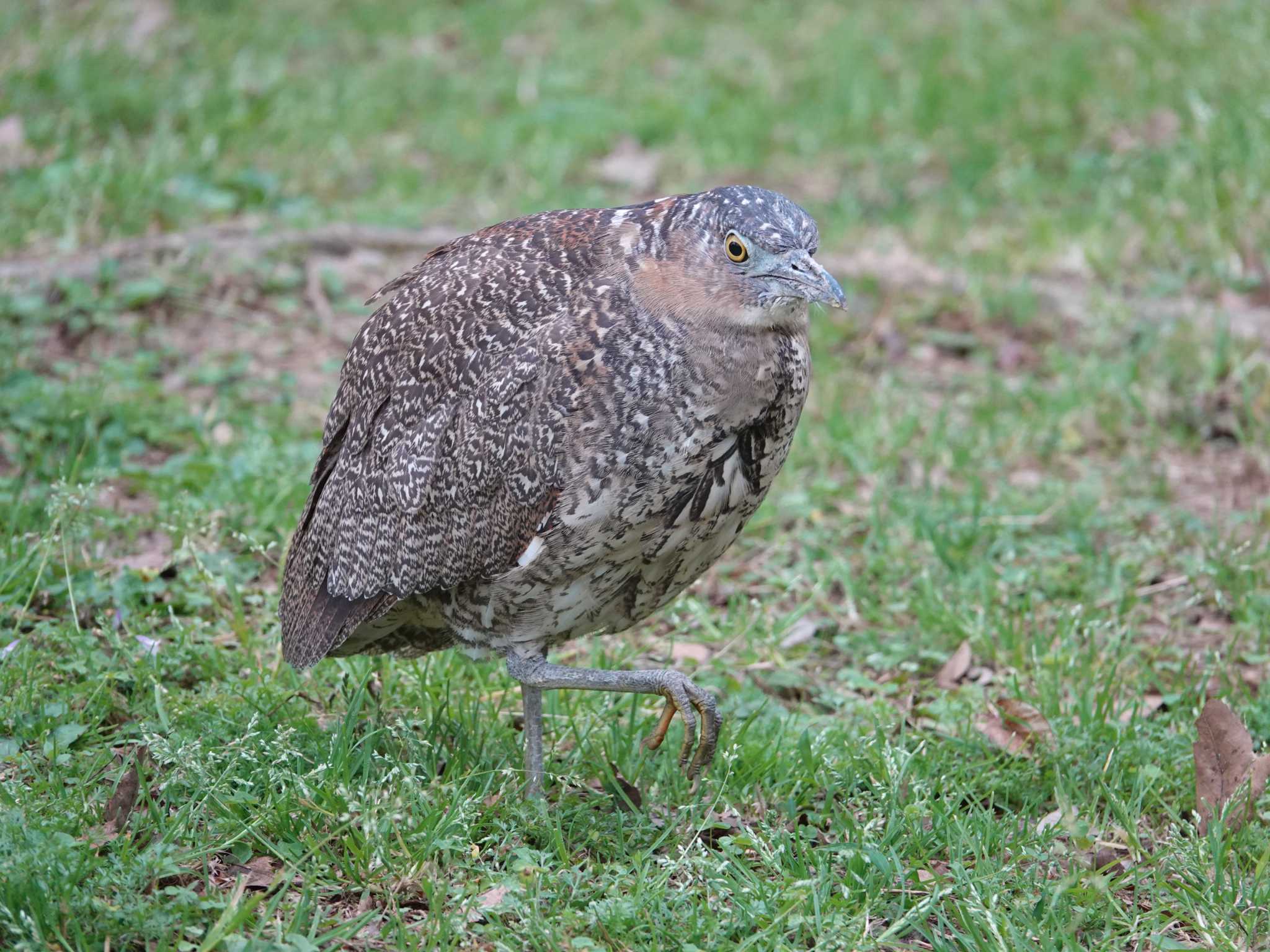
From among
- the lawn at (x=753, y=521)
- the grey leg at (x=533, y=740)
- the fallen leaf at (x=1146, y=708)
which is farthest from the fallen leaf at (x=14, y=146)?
the fallen leaf at (x=1146, y=708)

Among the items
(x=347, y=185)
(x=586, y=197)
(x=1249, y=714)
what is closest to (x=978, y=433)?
(x=1249, y=714)

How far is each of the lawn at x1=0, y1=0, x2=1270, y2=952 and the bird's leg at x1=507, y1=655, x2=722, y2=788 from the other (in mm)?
160

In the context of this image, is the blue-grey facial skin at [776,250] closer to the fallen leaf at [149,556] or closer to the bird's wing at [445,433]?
the bird's wing at [445,433]

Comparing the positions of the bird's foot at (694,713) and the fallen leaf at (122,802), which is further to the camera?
the bird's foot at (694,713)

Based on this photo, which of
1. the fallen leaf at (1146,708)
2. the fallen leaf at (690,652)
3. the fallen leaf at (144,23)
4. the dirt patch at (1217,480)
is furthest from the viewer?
the fallen leaf at (144,23)

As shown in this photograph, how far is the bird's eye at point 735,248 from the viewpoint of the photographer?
3.70 meters

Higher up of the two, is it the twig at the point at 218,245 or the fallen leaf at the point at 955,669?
the twig at the point at 218,245

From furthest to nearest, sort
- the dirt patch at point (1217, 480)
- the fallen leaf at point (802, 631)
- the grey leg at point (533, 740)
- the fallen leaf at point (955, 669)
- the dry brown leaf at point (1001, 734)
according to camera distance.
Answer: the dirt patch at point (1217, 480), the fallen leaf at point (802, 631), the fallen leaf at point (955, 669), the dry brown leaf at point (1001, 734), the grey leg at point (533, 740)

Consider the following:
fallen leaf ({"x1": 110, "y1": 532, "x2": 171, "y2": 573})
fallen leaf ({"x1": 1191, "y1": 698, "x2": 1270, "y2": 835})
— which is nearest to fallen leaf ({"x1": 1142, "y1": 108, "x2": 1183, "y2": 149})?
fallen leaf ({"x1": 1191, "y1": 698, "x2": 1270, "y2": 835})

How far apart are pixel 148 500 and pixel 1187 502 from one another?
4221 mm

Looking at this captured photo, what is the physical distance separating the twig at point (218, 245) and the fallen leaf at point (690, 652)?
3224 millimetres

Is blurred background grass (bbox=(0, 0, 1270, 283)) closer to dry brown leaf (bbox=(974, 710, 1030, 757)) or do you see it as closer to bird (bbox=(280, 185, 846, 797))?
dry brown leaf (bbox=(974, 710, 1030, 757))

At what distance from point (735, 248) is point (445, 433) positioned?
94 centimetres

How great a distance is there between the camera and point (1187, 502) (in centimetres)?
600
